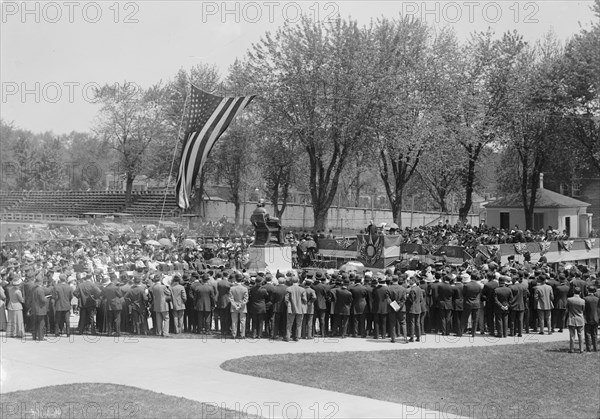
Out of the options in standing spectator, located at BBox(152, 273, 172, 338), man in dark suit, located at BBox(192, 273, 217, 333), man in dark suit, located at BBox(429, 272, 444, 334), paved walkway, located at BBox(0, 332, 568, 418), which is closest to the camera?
paved walkway, located at BBox(0, 332, 568, 418)

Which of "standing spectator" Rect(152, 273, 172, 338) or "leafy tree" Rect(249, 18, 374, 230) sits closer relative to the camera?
"standing spectator" Rect(152, 273, 172, 338)

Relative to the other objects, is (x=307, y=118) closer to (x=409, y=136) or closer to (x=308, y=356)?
(x=409, y=136)

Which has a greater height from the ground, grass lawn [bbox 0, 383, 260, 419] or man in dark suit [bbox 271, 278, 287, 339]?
man in dark suit [bbox 271, 278, 287, 339]

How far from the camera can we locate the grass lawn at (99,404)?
41.0 feet

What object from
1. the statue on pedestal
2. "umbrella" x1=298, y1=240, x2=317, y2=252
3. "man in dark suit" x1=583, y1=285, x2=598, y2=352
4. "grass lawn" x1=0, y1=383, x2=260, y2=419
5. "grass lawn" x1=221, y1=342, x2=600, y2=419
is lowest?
"grass lawn" x1=221, y1=342, x2=600, y2=419

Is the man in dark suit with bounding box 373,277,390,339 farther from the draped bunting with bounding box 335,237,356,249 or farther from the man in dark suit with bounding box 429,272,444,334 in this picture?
the draped bunting with bounding box 335,237,356,249

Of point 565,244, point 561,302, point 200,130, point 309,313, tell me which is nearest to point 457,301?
point 561,302

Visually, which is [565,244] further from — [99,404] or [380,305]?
[99,404]

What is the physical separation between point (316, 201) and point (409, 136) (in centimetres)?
721

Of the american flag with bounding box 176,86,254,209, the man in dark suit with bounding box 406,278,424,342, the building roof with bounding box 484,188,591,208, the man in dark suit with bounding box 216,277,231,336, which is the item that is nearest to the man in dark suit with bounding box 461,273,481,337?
the man in dark suit with bounding box 406,278,424,342

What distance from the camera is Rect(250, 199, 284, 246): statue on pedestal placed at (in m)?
29.9

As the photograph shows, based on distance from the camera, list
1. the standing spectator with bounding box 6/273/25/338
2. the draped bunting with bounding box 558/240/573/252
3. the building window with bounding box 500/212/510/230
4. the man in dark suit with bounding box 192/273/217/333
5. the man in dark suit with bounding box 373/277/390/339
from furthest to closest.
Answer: the building window with bounding box 500/212/510/230, the draped bunting with bounding box 558/240/573/252, the man in dark suit with bounding box 192/273/217/333, the man in dark suit with bounding box 373/277/390/339, the standing spectator with bounding box 6/273/25/338

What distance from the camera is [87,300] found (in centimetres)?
1912

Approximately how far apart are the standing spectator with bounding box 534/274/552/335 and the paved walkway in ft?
4.12
